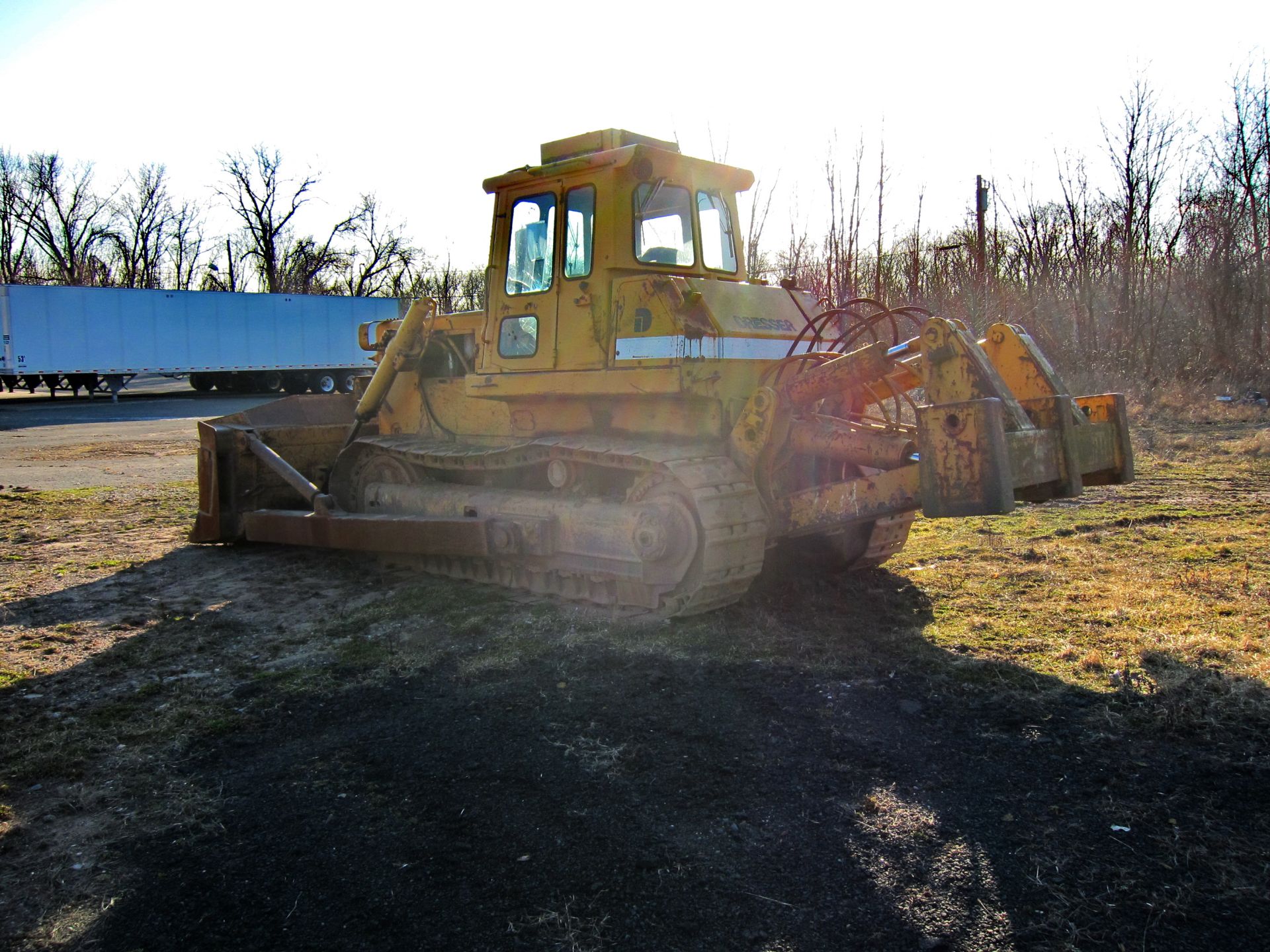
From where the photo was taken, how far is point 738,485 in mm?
5824

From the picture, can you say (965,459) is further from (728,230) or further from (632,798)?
(728,230)

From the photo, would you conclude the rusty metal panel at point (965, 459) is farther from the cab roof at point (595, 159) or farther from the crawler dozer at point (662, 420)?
the cab roof at point (595, 159)

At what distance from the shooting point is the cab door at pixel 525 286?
6871 mm

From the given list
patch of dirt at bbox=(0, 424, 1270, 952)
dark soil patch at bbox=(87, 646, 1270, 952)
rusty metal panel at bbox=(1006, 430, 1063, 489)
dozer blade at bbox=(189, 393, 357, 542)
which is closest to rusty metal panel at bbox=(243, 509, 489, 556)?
dozer blade at bbox=(189, 393, 357, 542)

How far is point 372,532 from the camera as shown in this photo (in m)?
7.36

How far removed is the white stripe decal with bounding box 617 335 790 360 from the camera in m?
6.11

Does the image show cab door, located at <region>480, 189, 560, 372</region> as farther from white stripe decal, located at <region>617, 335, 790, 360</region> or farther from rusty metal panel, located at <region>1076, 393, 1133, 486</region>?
rusty metal panel, located at <region>1076, 393, 1133, 486</region>

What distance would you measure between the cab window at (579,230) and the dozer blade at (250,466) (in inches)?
120

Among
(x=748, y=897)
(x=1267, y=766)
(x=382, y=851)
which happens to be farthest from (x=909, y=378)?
(x=382, y=851)

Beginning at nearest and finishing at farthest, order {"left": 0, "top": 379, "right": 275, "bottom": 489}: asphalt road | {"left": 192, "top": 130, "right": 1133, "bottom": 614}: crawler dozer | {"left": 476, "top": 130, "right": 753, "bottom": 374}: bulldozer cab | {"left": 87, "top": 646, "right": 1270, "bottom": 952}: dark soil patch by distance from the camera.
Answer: {"left": 87, "top": 646, "right": 1270, "bottom": 952}: dark soil patch → {"left": 192, "top": 130, "right": 1133, "bottom": 614}: crawler dozer → {"left": 476, "top": 130, "right": 753, "bottom": 374}: bulldozer cab → {"left": 0, "top": 379, "right": 275, "bottom": 489}: asphalt road

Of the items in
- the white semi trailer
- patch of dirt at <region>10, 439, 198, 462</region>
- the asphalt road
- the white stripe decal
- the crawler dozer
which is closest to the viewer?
the crawler dozer

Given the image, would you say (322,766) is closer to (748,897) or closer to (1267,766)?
(748,897)

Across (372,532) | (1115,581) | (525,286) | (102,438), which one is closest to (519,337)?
(525,286)

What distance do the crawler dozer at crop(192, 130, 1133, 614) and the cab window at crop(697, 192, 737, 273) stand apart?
0.08 ft
